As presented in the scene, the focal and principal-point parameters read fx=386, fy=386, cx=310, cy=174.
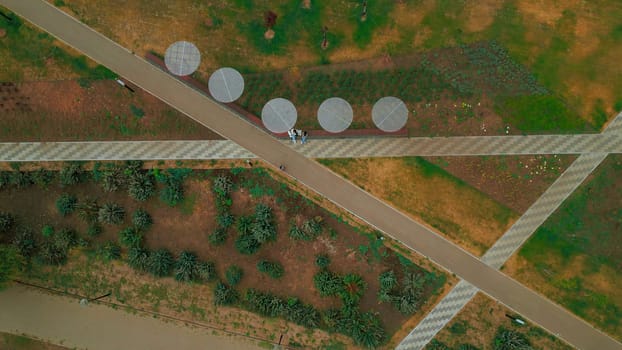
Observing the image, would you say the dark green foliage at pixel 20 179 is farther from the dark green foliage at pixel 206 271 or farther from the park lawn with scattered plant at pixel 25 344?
the dark green foliage at pixel 206 271

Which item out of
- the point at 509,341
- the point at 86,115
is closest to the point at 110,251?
the point at 86,115

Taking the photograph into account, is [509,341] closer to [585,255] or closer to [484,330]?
[484,330]

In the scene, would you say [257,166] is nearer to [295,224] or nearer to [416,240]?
[295,224]

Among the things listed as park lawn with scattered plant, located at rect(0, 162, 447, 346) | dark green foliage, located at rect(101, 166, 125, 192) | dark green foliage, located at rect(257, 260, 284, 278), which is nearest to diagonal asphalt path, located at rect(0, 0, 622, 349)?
park lawn with scattered plant, located at rect(0, 162, 447, 346)

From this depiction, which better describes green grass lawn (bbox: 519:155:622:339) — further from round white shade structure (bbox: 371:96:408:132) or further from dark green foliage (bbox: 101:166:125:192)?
dark green foliage (bbox: 101:166:125:192)

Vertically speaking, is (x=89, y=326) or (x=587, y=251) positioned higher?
(x=587, y=251)
